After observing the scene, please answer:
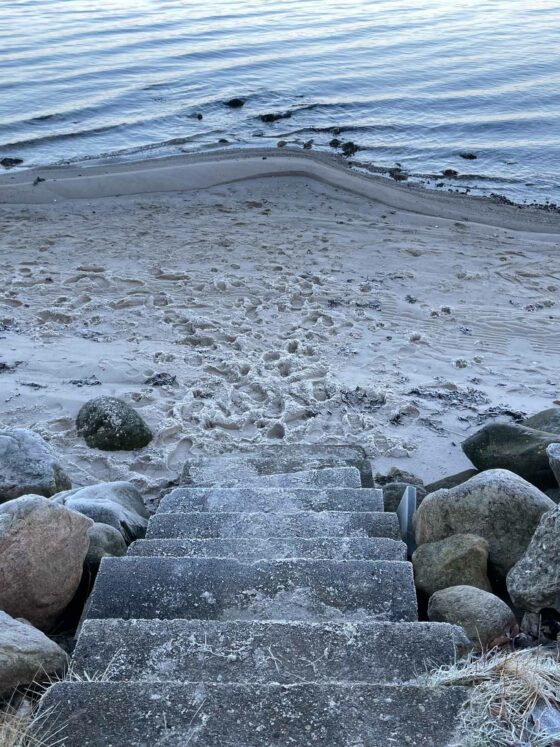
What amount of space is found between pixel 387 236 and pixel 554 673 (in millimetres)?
9358

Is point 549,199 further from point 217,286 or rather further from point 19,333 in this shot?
point 19,333

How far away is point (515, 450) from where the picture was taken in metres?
5.75

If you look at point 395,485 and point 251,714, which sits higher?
point 251,714

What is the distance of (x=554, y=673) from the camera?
8.13 ft

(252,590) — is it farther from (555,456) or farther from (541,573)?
(555,456)

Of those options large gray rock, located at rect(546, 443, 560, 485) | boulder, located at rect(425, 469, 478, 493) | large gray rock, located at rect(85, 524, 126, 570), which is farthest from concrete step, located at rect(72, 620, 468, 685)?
boulder, located at rect(425, 469, 478, 493)

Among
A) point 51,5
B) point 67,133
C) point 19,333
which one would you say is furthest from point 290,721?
point 51,5

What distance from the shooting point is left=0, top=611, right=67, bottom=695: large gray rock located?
2789 millimetres

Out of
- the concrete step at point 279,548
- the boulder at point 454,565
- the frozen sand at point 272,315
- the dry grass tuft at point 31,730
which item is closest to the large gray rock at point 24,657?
the dry grass tuft at point 31,730

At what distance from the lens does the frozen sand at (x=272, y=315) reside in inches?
271

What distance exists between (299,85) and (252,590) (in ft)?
63.5

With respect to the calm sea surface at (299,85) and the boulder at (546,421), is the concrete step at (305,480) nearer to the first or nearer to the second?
the boulder at (546,421)

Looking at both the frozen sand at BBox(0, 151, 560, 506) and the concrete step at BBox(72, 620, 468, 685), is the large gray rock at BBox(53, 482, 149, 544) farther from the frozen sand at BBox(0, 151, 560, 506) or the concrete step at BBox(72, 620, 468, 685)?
the concrete step at BBox(72, 620, 468, 685)

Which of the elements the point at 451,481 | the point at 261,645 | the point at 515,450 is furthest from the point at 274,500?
the point at 261,645
